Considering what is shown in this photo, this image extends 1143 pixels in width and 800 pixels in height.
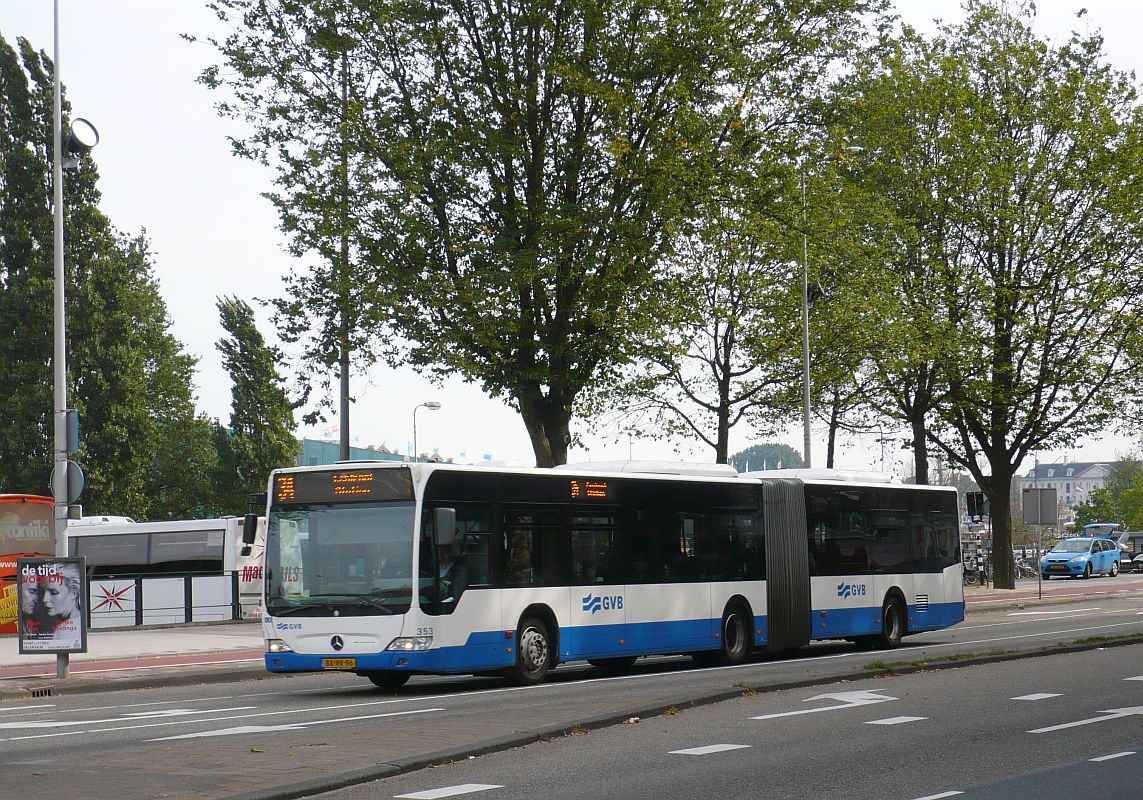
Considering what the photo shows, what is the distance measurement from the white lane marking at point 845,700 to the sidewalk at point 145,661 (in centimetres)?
946

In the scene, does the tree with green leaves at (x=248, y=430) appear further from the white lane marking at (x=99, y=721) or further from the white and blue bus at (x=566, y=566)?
the white lane marking at (x=99, y=721)

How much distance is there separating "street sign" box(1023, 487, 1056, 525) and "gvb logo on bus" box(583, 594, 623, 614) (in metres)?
24.5

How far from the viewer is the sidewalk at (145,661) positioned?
19641 millimetres

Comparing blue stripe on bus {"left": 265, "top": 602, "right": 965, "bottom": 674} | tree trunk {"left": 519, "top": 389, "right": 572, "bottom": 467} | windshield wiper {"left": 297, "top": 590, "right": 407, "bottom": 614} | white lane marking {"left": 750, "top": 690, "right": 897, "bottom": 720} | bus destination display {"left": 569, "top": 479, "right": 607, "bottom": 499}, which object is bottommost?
white lane marking {"left": 750, "top": 690, "right": 897, "bottom": 720}

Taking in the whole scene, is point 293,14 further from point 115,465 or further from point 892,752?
point 115,465

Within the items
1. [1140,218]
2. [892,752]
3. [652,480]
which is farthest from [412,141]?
[1140,218]

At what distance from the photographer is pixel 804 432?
135 ft

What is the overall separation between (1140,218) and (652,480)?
27401 millimetres

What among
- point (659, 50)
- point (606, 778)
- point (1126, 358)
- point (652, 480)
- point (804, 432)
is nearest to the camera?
point (606, 778)

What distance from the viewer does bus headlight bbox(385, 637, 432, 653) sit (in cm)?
1695

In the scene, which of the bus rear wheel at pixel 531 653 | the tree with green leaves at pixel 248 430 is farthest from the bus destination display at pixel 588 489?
the tree with green leaves at pixel 248 430

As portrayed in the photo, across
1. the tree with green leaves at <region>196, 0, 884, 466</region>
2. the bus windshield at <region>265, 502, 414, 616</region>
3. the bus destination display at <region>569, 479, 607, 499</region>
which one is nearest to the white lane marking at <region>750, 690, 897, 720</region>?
the bus windshield at <region>265, 502, 414, 616</region>

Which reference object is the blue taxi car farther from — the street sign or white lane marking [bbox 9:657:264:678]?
white lane marking [bbox 9:657:264:678]

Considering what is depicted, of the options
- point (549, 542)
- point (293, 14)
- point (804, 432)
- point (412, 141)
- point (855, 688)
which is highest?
point (293, 14)
